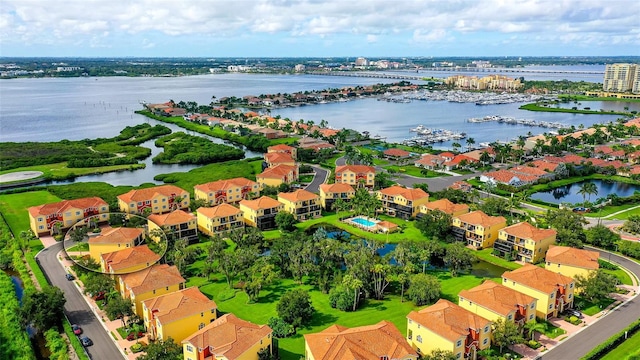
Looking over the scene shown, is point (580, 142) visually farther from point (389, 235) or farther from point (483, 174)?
point (389, 235)

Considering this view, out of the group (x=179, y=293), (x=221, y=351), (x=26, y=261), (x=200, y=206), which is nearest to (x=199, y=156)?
(x=200, y=206)

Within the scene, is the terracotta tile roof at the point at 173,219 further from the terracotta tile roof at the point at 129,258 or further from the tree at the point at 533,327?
the tree at the point at 533,327

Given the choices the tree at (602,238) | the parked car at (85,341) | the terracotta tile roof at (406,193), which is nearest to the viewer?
the parked car at (85,341)

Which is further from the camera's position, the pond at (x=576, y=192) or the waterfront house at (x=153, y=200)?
the pond at (x=576, y=192)

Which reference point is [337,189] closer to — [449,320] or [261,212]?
[261,212]

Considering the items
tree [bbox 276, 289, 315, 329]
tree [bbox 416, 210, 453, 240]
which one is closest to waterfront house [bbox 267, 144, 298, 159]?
tree [bbox 416, 210, 453, 240]

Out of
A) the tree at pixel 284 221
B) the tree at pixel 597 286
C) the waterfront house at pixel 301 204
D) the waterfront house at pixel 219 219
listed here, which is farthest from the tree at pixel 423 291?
the waterfront house at pixel 219 219

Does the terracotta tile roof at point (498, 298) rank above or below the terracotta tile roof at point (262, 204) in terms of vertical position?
below
